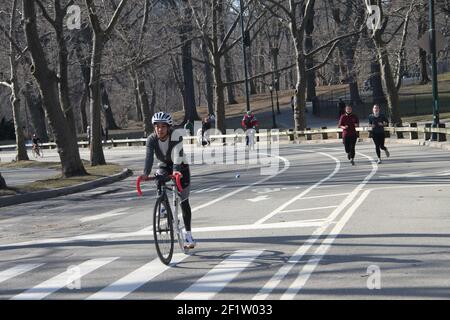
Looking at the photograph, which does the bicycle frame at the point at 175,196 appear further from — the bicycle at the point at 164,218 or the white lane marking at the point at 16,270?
the white lane marking at the point at 16,270

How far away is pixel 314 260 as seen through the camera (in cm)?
955

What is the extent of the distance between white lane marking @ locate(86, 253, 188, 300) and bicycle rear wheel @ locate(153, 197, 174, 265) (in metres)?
0.18

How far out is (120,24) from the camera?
136ft

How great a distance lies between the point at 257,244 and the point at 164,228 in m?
1.59

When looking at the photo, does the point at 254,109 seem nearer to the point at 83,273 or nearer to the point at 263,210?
the point at 263,210

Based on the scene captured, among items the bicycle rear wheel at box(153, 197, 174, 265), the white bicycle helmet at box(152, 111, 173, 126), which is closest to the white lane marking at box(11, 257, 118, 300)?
the bicycle rear wheel at box(153, 197, 174, 265)

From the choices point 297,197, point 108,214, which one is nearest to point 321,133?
point 297,197

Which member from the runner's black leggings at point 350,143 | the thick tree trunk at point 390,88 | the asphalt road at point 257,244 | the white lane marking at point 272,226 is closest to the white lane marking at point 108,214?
the asphalt road at point 257,244

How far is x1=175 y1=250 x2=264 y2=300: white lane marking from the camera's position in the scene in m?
Result: 7.97

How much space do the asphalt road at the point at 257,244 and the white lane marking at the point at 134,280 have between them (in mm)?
15

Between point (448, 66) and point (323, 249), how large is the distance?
103m

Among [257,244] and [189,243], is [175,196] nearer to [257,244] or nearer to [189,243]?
[189,243]

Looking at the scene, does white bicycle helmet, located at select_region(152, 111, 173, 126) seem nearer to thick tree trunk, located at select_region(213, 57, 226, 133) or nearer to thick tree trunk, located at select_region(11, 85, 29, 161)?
thick tree trunk, located at select_region(11, 85, 29, 161)
